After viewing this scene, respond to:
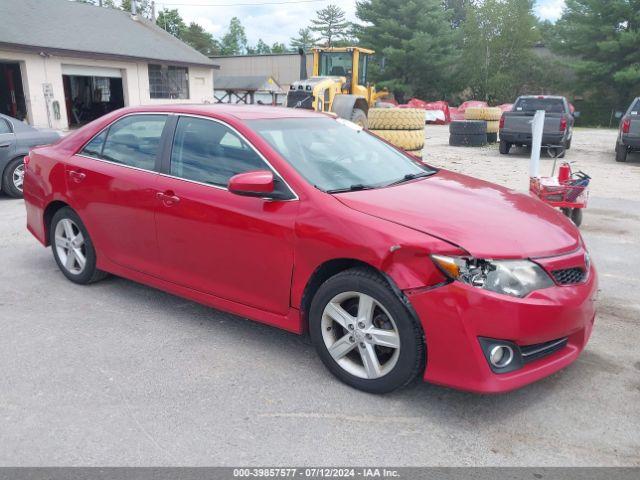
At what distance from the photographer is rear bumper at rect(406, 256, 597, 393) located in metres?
2.72

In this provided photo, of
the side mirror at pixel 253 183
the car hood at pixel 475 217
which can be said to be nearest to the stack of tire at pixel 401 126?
the car hood at pixel 475 217

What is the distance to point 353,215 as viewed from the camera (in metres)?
3.11

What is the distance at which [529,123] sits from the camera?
15.3m

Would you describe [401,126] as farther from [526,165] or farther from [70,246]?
[70,246]

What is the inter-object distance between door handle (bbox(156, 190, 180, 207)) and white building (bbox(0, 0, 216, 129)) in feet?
63.4

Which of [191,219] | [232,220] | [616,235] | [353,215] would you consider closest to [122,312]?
[191,219]

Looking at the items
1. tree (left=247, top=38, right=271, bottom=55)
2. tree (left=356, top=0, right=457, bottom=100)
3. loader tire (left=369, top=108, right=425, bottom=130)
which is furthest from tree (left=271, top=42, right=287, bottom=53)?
loader tire (left=369, top=108, right=425, bottom=130)

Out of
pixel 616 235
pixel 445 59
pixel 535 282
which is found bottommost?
pixel 616 235

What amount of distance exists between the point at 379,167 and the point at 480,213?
3.14ft

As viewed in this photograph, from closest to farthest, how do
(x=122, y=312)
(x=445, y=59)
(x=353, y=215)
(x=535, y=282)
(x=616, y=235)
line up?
(x=535, y=282)
(x=353, y=215)
(x=122, y=312)
(x=616, y=235)
(x=445, y=59)

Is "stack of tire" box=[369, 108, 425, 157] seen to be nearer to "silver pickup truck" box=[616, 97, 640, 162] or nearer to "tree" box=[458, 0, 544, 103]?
"silver pickup truck" box=[616, 97, 640, 162]

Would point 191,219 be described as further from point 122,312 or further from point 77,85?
point 77,85

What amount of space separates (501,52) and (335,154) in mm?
45329

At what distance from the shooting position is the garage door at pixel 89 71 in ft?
73.0
